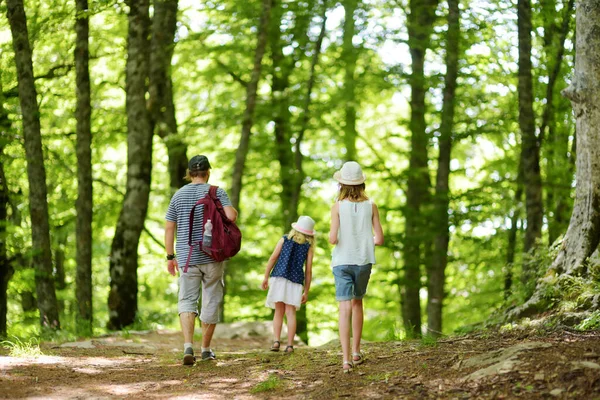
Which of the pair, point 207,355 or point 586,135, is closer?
point 207,355

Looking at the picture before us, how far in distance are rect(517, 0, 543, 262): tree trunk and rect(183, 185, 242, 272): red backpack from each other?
790 centimetres

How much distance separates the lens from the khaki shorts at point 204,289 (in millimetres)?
8141

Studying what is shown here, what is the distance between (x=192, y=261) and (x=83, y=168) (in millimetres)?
8554

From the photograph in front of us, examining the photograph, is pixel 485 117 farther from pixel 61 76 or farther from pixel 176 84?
pixel 61 76

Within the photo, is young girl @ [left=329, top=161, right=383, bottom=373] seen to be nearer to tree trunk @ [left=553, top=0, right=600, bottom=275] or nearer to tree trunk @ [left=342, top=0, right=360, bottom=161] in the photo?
tree trunk @ [left=553, top=0, right=600, bottom=275]

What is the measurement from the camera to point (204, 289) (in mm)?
8305

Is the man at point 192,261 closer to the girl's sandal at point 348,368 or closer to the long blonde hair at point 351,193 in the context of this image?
the long blonde hair at point 351,193

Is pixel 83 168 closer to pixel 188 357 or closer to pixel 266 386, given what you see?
pixel 188 357

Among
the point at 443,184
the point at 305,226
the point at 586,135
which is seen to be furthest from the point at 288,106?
the point at 586,135

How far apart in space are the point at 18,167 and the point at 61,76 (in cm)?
274

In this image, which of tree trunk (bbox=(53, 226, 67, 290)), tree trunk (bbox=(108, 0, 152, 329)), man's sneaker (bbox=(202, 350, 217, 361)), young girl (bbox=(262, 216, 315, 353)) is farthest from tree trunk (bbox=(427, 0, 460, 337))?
tree trunk (bbox=(53, 226, 67, 290))

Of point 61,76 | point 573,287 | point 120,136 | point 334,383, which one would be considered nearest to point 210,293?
point 334,383

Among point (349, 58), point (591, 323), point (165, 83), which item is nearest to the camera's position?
point (591, 323)

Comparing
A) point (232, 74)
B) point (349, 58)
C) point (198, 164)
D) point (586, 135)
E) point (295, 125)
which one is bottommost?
point (198, 164)
